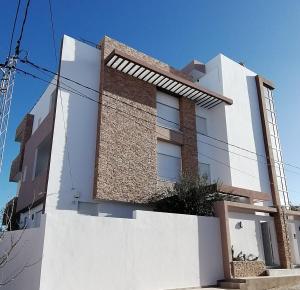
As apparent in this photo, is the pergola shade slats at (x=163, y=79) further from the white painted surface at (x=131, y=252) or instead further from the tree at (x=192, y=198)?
the white painted surface at (x=131, y=252)

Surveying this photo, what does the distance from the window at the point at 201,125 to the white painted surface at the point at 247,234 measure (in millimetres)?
7393

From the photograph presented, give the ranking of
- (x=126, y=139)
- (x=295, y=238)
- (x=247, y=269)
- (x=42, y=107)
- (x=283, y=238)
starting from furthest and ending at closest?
1. (x=42, y=107)
2. (x=295, y=238)
3. (x=126, y=139)
4. (x=283, y=238)
5. (x=247, y=269)

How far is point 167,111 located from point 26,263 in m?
13.4

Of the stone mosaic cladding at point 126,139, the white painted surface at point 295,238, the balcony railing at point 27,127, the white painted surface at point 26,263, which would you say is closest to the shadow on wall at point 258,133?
the white painted surface at point 295,238

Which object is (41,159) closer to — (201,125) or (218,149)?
(201,125)

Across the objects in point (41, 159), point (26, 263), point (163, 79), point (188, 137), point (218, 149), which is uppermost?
point (163, 79)

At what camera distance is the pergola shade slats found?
728 inches

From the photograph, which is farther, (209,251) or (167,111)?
(167,111)

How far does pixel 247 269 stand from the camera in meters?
14.2

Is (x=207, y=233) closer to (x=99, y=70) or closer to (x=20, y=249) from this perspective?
(x=20, y=249)

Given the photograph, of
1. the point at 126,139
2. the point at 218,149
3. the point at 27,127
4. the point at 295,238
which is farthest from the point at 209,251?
the point at 27,127

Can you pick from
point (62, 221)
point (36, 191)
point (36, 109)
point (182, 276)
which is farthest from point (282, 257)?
point (36, 109)

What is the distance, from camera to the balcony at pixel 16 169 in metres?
24.4

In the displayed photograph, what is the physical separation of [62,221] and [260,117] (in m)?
18.6
